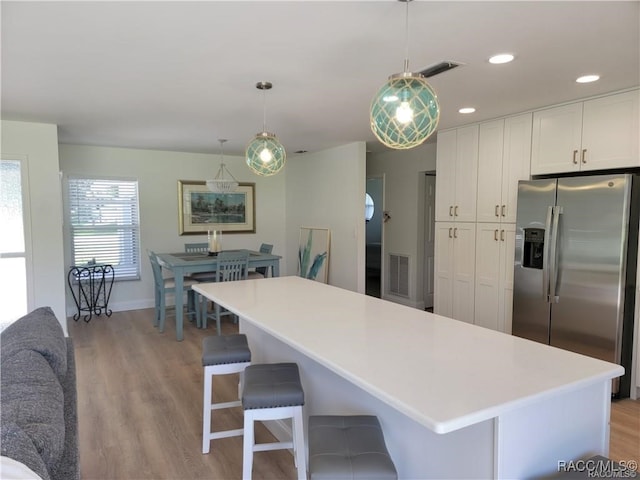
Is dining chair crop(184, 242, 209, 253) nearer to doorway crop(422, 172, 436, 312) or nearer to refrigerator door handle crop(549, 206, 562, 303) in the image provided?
doorway crop(422, 172, 436, 312)

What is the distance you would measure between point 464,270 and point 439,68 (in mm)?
2392

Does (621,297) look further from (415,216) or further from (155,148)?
(155,148)

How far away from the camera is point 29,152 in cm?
405

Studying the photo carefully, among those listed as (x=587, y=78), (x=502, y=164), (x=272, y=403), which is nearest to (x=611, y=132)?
(x=587, y=78)

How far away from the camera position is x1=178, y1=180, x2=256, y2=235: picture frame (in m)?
6.27

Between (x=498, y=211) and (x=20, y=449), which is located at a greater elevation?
(x=498, y=211)

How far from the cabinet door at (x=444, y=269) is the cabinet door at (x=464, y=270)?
0.06 meters

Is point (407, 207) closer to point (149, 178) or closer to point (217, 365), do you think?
point (149, 178)

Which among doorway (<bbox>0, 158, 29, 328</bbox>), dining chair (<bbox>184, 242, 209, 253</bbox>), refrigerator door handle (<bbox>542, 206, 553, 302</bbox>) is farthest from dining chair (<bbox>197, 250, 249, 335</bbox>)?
refrigerator door handle (<bbox>542, 206, 553, 302</bbox>)

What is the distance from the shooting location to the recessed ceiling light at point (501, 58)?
2.37 meters

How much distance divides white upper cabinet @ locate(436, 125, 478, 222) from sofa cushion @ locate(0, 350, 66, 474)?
150 inches

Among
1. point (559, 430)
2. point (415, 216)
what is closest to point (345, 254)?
point (415, 216)

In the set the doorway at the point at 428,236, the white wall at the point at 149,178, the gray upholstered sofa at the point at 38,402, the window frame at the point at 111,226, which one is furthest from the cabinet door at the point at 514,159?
the window frame at the point at 111,226

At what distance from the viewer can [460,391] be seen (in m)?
1.21
